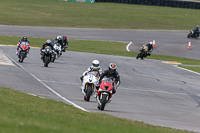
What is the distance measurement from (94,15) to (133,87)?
4656 cm

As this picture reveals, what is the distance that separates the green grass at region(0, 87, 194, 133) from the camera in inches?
327

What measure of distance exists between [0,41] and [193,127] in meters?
30.2

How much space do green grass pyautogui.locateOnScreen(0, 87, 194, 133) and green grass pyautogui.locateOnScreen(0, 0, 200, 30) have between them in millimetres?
43362

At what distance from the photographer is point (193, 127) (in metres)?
14.1

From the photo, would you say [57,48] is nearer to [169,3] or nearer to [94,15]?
[94,15]

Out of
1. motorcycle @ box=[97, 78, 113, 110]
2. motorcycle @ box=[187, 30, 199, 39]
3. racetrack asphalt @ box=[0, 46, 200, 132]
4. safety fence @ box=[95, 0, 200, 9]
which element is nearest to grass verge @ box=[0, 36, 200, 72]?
racetrack asphalt @ box=[0, 46, 200, 132]

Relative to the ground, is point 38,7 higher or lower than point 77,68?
higher

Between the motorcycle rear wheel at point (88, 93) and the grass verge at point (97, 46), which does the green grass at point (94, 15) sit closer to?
the grass verge at point (97, 46)

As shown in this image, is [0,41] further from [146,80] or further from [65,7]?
[65,7]

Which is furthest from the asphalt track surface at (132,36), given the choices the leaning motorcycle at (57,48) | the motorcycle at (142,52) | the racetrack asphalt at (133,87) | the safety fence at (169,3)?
the safety fence at (169,3)

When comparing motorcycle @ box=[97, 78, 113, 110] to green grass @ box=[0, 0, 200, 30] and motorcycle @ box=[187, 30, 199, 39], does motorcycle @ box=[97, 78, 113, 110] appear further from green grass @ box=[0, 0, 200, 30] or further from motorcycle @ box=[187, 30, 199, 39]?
green grass @ box=[0, 0, 200, 30]

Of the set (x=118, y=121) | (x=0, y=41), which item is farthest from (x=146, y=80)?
(x=0, y=41)

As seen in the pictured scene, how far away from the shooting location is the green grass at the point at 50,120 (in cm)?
831

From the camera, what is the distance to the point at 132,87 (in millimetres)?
21875
